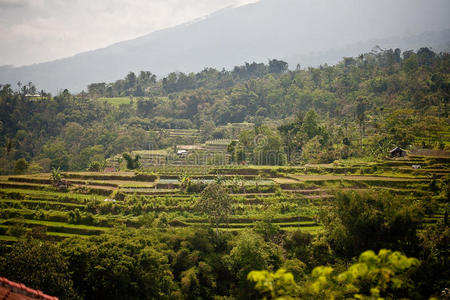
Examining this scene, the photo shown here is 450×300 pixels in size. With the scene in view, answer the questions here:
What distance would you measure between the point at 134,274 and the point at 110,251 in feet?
4.64

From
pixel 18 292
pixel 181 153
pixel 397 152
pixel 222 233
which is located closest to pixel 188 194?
pixel 222 233

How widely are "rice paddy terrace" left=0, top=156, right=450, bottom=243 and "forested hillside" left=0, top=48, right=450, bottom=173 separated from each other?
5411 mm

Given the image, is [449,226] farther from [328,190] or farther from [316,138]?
[316,138]

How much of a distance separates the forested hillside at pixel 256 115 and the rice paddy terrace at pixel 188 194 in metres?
5.41

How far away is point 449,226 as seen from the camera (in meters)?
18.3

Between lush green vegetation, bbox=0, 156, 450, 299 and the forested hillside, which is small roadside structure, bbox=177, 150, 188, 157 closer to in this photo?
the forested hillside

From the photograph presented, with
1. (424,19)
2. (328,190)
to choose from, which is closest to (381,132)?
(328,190)

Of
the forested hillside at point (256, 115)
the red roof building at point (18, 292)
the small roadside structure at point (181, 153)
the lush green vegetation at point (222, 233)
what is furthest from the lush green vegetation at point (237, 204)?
the red roof building at point (18, 292)

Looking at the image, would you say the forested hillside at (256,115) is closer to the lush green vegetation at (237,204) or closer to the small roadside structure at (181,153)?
the lush green vegetation at (237,204)

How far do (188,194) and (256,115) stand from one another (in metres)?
44.5

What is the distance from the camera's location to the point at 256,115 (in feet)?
230

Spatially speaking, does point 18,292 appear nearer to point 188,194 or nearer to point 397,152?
point 188,194

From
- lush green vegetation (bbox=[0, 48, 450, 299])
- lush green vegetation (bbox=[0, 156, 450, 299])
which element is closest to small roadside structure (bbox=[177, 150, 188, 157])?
lush green vegetation (bbox=[0, 48, 450, 299])

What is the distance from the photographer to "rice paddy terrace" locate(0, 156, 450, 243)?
74.8ft
